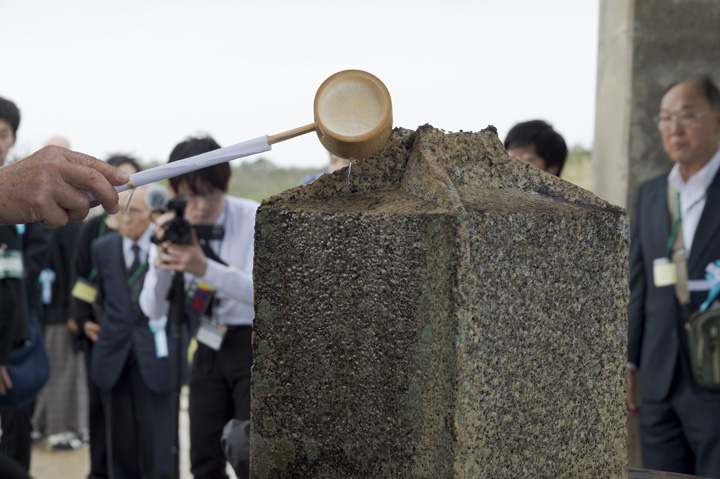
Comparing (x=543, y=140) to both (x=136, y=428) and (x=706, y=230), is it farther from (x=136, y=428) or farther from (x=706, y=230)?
(x=136, y=428)

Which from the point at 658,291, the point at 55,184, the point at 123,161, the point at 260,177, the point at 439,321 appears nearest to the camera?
the point at 439,321

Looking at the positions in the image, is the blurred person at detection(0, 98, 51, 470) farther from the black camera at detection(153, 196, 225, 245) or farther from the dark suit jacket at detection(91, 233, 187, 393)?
the black camera at detection(153, 196, 225, 245)

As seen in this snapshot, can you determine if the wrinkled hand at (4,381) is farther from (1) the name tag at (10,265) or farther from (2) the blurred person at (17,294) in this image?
(1) the name tag at (10,265)

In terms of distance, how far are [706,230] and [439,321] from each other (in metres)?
2.37

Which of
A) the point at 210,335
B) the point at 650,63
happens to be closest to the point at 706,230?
the point at 650,63

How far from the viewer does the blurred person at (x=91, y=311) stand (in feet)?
14.0

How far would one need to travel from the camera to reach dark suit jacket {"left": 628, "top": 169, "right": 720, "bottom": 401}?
126 inches

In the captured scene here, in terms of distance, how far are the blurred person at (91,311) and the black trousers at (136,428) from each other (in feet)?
0.96

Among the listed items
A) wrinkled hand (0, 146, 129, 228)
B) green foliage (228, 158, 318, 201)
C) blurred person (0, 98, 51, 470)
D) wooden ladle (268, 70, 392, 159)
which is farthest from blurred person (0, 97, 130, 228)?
green foliage (228, 158, 318, 201)

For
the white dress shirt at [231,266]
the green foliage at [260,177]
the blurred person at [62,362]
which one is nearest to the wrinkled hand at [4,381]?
the white dress shirt at [231,266]

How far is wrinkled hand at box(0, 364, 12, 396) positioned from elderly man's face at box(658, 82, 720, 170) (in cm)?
315

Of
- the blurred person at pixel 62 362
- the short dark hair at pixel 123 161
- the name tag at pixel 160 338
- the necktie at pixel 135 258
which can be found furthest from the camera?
the blurred person at pixel 62 362

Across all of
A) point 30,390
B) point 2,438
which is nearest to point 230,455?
point 30,390

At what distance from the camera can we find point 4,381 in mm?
3389
